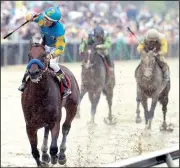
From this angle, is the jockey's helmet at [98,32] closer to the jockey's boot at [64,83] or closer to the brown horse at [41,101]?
the jockey's boot at [64,83]

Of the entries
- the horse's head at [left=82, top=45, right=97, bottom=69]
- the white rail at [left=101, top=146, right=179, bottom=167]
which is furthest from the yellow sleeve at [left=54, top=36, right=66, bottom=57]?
the horse's head at [left=82, top=45, right=97, bottom=69]

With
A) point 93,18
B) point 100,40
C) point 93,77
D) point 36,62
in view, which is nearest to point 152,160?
point 36,62

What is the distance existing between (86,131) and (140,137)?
39.9 inches

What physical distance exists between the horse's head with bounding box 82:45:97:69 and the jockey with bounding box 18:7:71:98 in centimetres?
426

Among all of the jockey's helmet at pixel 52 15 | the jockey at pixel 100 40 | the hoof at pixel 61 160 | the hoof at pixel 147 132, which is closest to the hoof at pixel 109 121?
the hoof at pixel 147 132

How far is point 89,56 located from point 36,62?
5.42m

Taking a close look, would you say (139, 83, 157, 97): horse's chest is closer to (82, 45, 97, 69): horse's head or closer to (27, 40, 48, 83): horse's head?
(82, 45, 97, 69): horse's head

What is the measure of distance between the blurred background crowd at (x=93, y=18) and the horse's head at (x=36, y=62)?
11.0 m

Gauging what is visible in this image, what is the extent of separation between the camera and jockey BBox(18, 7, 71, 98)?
7430 mm

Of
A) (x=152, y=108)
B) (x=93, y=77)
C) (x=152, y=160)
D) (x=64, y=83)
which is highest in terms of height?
(x=152, y=160)

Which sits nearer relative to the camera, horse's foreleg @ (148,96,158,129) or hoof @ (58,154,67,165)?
hoof @ (58,154,67,165)

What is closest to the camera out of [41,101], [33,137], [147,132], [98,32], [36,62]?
[36,62]

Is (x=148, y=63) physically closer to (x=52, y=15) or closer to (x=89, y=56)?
(x=89, y=56)

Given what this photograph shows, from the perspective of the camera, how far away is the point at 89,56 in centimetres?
1205
